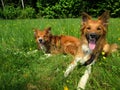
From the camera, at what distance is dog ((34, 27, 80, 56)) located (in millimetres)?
9789

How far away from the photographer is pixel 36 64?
7.94 meters

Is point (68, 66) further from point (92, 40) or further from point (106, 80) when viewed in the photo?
point (106, 80)

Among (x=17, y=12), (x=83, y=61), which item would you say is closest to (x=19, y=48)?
(x=83, y=61)

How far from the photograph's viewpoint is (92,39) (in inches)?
300

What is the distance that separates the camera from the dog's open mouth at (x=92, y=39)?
750cm

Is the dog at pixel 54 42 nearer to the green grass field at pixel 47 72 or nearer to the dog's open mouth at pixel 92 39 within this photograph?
the green grass field at pixel 47 72

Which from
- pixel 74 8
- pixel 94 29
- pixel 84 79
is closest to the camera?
pixel 84 79

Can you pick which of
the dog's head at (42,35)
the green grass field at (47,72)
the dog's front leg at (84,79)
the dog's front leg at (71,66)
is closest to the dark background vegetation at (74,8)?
the dog's head at (42,35)

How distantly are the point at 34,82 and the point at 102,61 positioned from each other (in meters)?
1.57

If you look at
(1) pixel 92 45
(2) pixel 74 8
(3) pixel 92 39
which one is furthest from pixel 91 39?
(2) pixel 74 8

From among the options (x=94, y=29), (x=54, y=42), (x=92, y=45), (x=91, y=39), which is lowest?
(x=54, y=42)

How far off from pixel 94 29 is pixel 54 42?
10.2 feet

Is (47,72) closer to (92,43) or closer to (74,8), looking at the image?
(92,43)

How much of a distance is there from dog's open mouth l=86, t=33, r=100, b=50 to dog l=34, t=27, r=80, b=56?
78.1 inches
